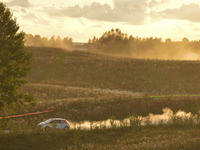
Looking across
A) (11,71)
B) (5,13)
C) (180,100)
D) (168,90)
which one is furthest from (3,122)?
(168,90)

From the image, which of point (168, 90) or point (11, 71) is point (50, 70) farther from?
point (11, 71)

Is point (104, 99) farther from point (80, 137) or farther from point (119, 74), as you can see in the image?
point (119, 74)

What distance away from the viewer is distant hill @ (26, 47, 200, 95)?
72.7 metres

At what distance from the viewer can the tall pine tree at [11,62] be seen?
72.1 ft

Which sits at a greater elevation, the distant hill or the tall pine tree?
the tall pine tree

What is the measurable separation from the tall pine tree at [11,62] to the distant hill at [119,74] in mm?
44956

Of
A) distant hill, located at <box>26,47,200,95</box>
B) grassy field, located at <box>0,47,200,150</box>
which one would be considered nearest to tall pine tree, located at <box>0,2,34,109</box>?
grassy field, located at <box>0,47,200,150</box>

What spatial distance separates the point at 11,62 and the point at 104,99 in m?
21.8

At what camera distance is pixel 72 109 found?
3750 centimetres

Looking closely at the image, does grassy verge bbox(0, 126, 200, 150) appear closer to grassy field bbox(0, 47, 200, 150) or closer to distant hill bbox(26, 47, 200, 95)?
grassy field bbox(0, 47, 200, 150)

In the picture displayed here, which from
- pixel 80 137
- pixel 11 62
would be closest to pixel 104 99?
pixel 11 62

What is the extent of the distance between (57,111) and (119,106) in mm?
8688

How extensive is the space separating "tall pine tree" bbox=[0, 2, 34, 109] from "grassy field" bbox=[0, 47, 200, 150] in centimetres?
213

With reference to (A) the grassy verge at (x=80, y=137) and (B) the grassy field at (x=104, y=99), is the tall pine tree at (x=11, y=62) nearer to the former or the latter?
(B) the grassy field at (x=104, y=99)
